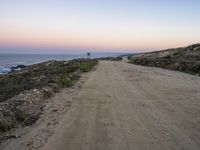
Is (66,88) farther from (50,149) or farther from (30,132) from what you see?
(50,149)

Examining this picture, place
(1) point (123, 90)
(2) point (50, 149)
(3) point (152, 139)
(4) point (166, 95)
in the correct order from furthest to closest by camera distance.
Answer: (1) point (123, 90)
(4) point (166, 95)
(3) point (152, 139)
(2) point (50, 149)

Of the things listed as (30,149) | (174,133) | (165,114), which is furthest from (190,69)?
(30,149)

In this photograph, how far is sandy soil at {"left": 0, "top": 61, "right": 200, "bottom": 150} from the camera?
7699 millimetres

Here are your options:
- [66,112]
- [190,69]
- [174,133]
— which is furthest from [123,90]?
[190,69]

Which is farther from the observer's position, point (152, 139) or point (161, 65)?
point (161, 65)

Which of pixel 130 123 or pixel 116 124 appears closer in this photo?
pixel 116 124

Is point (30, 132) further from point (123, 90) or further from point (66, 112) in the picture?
point (123, 90)

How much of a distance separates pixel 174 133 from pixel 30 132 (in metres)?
3.82

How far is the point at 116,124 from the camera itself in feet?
31.4

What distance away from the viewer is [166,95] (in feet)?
50.6

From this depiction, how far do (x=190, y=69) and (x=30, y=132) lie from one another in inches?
1112

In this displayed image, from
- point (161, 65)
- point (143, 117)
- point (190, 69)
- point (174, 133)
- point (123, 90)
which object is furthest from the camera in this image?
point (161, 65)

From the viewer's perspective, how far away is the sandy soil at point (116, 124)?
7699mm

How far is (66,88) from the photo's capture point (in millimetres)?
18141
